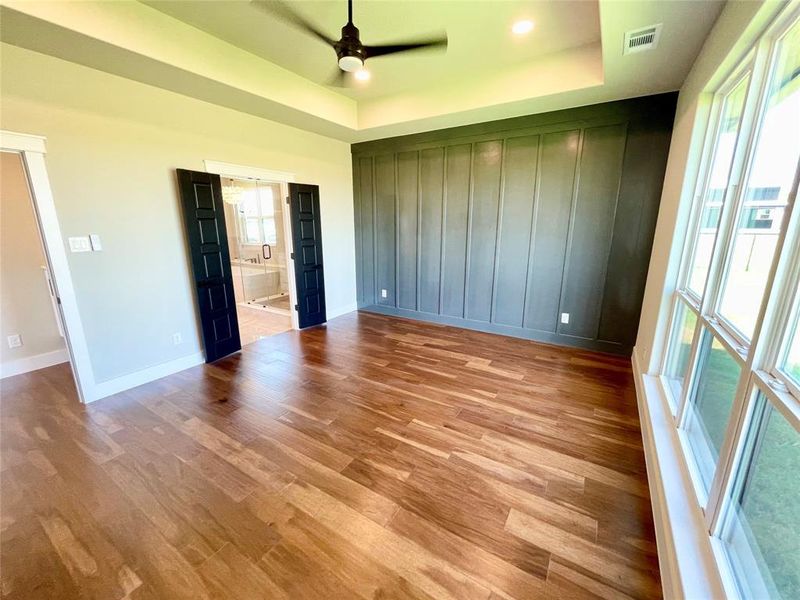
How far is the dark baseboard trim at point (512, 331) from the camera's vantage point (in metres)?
3.76

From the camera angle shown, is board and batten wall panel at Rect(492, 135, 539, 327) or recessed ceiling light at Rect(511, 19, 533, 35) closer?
recessed ceiling light at Rect(511, 19, 533, 35)

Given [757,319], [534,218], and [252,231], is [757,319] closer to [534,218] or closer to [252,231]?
[534,218]

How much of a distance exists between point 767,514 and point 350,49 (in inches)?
117

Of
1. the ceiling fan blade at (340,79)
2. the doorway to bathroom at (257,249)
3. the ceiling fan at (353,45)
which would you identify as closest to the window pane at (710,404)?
Answer: the ceiling fan at (353,45)

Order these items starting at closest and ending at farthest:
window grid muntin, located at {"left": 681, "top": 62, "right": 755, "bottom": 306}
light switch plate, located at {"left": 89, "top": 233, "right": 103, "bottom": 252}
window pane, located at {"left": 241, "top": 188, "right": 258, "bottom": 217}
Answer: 1. window grid muntin, located at {"left": 681, "top": 62, "right": 755, "bottom": 306}
2. light switch plate, located at {"left": 89, "top": 233, "right": 103, "bottom": 252}
3. window pane, located at {"left": 241, "top": 188, "right": 258, "bottom": 217}

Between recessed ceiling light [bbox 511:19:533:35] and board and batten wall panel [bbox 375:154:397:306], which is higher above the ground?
recessed ceiling light [bbox 511:19:533:35]

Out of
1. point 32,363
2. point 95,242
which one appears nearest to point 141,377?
point 95,242

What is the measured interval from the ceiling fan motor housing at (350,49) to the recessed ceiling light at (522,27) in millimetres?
1404

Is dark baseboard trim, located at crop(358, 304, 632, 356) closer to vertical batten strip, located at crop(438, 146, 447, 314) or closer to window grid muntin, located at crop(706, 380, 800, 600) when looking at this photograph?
vertical batten strip, located at crop(438, 146, 447, 314)

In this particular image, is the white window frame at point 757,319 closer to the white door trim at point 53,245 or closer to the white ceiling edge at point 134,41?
the white ceiling edge at point 134,41

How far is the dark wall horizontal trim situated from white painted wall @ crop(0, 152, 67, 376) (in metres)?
4.15

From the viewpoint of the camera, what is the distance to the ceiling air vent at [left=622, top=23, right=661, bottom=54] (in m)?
2.01

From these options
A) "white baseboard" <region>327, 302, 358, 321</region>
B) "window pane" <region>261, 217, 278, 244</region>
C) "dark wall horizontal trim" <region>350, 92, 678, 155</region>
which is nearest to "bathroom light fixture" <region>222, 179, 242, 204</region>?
"window pane" <region>261, 217, 278, 244</region>

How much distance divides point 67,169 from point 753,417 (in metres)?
4.47
